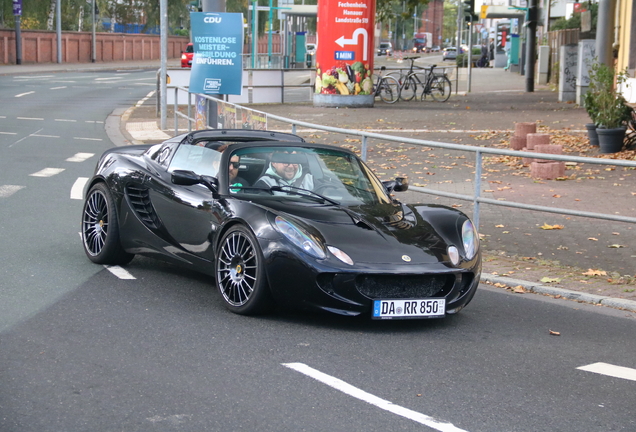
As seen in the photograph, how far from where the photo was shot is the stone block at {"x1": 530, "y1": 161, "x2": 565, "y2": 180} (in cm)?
1322

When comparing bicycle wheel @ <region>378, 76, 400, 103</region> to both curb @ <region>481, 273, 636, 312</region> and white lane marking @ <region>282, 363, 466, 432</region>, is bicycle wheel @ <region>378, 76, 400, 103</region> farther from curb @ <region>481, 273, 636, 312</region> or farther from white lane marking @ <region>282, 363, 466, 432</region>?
white lane marking @ <region>282, 363, 466, 432</region>

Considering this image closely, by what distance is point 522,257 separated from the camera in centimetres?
911

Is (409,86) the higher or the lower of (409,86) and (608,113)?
the higher

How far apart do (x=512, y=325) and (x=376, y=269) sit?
124 centimetres

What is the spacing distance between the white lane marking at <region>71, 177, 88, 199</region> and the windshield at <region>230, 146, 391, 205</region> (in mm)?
5761

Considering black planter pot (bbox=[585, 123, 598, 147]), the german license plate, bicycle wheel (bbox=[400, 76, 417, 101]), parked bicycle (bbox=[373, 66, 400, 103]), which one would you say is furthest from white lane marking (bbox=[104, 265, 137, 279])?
bicycle wheel (bbox=[400, 76, 417, 101])

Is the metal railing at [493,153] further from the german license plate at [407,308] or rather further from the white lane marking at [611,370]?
the white lane marking at [611,370]

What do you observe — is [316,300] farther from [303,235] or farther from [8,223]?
[8,223]

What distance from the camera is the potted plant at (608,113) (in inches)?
673

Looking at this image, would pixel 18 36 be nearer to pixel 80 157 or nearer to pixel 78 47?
pixel 78 47

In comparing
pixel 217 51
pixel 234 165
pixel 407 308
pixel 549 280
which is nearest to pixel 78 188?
pixel 217 51

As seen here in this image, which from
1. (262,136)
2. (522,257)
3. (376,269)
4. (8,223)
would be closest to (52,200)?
(8,223)

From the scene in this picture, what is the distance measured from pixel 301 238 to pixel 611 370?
6.95 ft

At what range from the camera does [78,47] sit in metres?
73.1
